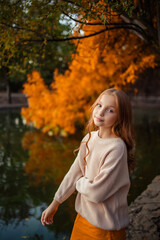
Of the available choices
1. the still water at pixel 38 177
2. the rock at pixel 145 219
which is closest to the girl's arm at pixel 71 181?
the rock at pixel 145 219

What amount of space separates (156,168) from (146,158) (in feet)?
3.07

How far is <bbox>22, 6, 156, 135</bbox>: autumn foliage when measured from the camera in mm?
5840

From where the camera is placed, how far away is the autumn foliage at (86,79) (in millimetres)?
5840

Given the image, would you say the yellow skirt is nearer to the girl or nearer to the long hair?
the girl

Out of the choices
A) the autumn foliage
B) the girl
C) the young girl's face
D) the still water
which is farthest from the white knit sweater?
the autumn foliage

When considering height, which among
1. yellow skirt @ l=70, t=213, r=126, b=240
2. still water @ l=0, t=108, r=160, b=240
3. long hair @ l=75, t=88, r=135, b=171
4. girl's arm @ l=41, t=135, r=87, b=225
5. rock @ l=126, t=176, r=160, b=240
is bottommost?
still water @ l=0, t=108, r=160, b=240

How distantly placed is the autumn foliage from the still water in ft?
3.28

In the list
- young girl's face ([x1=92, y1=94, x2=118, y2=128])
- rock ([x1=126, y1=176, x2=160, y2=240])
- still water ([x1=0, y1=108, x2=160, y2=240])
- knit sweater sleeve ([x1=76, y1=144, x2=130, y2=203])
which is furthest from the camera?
still water ([x1=0, y1=108, x2=160, y2=240])

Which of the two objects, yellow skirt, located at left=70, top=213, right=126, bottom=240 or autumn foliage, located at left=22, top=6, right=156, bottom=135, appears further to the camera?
autumn foliage, located at left=22, top=6, right=156, bottom=135

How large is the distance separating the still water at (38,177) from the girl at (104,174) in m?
1.94

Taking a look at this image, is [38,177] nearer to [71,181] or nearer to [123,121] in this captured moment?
[71,181]

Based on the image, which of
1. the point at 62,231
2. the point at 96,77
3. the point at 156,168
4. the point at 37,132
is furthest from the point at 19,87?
the point at 62,231

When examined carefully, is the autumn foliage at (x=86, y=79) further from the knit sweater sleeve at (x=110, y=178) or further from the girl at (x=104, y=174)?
the knit sweater sleeve at (x=110, y=178)

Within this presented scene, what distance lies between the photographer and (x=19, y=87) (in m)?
34.4
